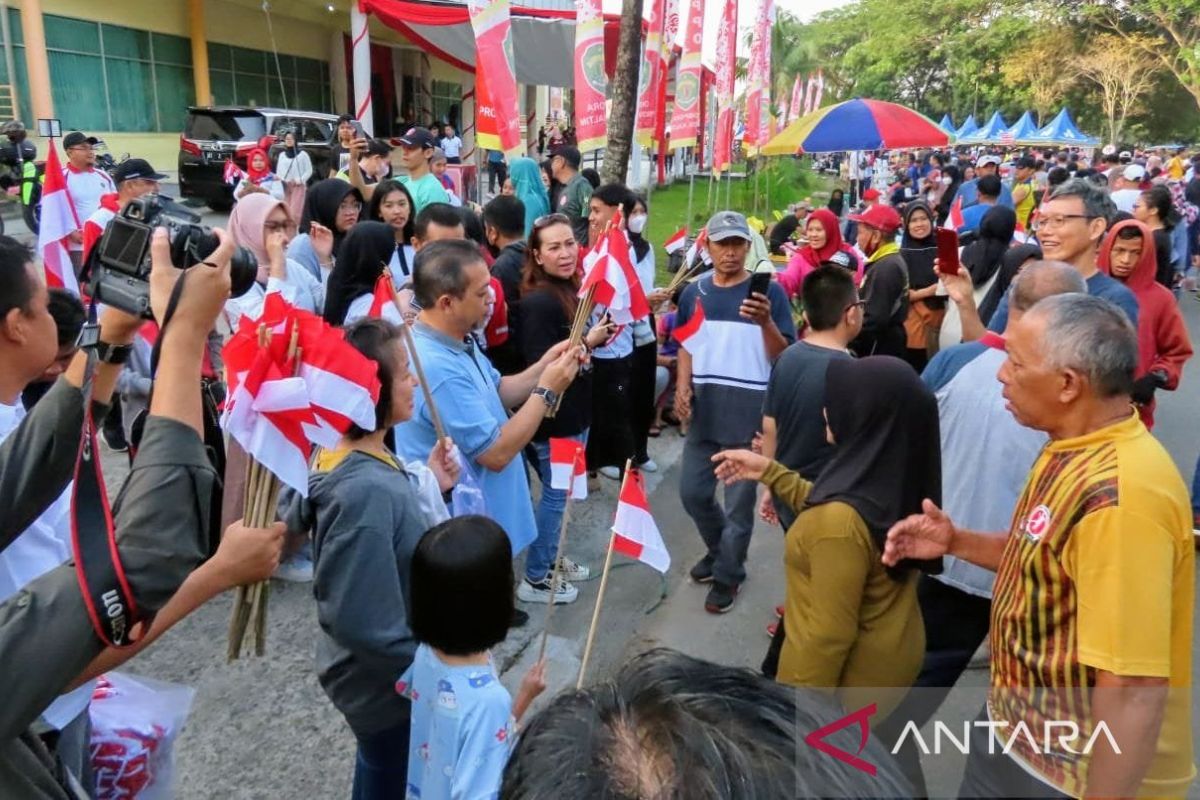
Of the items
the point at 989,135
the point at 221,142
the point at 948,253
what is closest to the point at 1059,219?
the point at 948,253

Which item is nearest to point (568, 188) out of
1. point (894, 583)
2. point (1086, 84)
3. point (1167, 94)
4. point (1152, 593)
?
point (894, 583)

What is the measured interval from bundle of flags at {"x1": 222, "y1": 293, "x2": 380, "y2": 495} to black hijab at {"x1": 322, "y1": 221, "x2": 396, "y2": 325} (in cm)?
218

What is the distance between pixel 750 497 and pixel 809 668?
5.73 feet

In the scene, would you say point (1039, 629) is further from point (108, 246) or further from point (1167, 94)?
point (1167, 94)

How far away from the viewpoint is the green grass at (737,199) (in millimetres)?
16250

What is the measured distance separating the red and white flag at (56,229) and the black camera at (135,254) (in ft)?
11.6

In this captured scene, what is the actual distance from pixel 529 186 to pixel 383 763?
20.4ft

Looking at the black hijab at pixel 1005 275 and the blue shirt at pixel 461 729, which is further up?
the black hijab at pixel 1005 275

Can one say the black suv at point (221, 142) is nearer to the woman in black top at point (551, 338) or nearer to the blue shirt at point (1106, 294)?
the woman in black top at point (551, 338)

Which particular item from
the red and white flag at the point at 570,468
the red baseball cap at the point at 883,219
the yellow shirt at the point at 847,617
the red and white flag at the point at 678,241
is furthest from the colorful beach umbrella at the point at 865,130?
the yellow shirt at the point at 847,617

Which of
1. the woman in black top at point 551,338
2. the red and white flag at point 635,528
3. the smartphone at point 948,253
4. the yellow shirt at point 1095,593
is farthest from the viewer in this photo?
the woman in black top at point 551,338

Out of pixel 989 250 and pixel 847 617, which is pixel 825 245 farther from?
pixel 847 617

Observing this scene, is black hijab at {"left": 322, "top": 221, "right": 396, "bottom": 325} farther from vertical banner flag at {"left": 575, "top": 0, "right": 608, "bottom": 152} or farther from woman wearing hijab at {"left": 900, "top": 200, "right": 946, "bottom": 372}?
vertical banner flag at {"left": 575, "top": 0, "right": 608, "bottom": 152}

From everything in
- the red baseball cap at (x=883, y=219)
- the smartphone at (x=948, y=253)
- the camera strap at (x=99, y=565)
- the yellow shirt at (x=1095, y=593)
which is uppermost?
the red baseball cap at (x=883, y=219)
